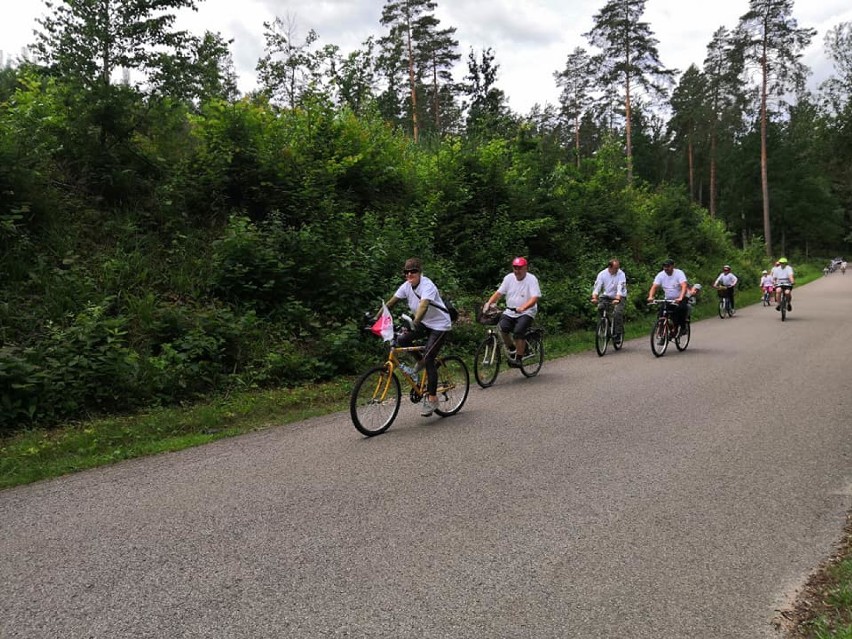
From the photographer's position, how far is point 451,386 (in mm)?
7594

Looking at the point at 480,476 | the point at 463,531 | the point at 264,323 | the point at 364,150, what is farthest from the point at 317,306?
the point at 463,531

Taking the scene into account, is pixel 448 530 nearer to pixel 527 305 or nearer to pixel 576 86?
pixel 527 305

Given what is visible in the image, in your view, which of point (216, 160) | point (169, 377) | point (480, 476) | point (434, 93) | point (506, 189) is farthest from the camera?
point (434, 93)

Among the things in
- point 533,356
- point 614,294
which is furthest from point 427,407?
point 614,294

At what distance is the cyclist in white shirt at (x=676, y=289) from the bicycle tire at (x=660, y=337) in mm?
464

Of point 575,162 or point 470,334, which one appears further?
point 575,162

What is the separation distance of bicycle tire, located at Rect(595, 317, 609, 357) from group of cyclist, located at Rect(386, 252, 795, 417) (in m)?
0.39

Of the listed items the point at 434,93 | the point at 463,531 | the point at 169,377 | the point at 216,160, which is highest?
the point at 434,93

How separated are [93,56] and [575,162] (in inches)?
799

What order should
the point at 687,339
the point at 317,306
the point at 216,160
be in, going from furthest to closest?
the point at 687,339 < the point at 216,160 < the point at 317,306

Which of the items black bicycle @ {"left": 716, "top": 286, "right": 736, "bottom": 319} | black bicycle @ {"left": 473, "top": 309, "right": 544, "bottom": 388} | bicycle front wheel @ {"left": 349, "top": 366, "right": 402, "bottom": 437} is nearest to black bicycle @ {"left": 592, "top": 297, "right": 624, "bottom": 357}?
black bicycle @ {"left": 473, "top": 309, "right": 544, "bottom": 388}

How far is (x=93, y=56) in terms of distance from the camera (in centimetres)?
1169

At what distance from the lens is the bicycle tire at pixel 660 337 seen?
12.4 meters

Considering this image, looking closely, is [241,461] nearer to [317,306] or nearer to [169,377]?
[169,377]
